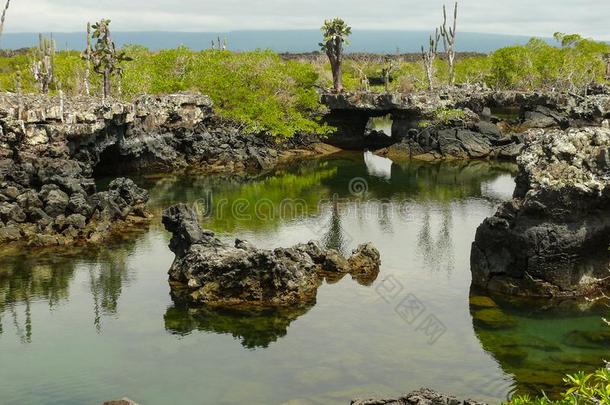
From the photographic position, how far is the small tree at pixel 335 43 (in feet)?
316

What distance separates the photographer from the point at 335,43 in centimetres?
9656

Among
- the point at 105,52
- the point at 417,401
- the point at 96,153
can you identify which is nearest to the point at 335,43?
the point at 105,52

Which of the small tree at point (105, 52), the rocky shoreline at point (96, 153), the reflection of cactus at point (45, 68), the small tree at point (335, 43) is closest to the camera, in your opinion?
the rocky shoreline at point (96, 153)

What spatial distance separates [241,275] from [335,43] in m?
66.4

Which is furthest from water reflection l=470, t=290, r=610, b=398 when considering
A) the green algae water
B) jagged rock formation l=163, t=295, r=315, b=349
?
jagged rock formation l=163, t=295, r=315, b=349

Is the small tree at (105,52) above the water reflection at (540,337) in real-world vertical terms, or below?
above

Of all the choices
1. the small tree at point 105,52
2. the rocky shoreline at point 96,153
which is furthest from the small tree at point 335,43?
the small tree at point 105,52

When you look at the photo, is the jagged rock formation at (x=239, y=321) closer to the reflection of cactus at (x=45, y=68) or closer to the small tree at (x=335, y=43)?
the reflection of cactus at (x=45, y=68)

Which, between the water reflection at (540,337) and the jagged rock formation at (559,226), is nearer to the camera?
the water reflection at (540,337)

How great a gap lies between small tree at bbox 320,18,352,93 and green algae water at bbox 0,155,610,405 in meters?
49.5

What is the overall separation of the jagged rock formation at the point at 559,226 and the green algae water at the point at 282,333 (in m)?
1.45

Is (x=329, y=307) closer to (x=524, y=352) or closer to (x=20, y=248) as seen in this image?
(x=524, y=352)

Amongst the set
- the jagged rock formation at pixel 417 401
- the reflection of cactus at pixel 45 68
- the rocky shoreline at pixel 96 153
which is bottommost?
the jagged rock formation at pixel 417 401

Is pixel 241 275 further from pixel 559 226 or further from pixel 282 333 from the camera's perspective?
pixel 559 226
